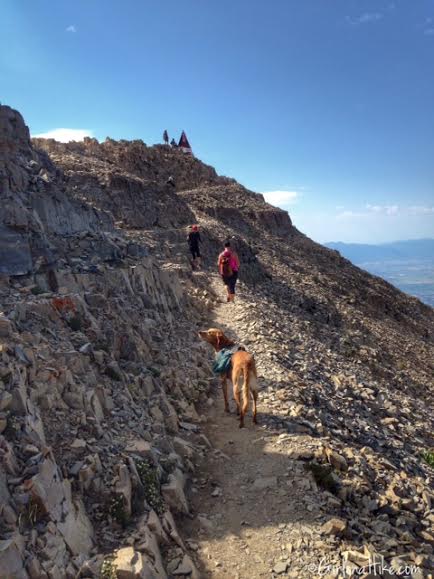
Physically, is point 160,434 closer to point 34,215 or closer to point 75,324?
point 75,324

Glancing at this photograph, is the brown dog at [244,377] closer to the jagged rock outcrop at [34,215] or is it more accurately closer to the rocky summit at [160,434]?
the rocky summit at [160,434]

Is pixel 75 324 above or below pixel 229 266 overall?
below

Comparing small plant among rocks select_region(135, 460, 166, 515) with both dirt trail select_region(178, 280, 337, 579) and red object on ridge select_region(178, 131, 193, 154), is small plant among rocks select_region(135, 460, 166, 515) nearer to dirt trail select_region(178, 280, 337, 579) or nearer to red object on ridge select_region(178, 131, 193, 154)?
dirt trail select_region(178, 280, 337, 579)

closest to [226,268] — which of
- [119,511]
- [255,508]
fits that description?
[255,508]

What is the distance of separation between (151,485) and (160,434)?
1784mm

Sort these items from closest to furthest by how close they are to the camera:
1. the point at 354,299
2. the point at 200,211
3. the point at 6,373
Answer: the point at 6,373
the point at 354,299
the point at 200,211

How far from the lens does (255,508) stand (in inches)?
298

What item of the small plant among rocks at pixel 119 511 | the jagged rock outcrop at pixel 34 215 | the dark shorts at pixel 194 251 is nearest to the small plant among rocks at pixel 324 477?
the small plant among rocks at pixel 119 511

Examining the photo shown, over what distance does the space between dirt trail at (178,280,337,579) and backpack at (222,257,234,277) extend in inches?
427

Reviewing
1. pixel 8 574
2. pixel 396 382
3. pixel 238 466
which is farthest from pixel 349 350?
pixel 8 574

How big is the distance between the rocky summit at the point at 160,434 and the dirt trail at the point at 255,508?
0.10 feet

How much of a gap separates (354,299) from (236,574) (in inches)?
1245

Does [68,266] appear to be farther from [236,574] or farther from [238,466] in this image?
[236,574]

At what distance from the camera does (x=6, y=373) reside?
6.67 meters
